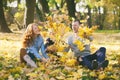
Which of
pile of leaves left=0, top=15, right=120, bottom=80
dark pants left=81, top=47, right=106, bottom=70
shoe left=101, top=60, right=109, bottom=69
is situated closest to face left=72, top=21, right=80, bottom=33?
pile of leaves left=0, top=15, right=120, bottom=80

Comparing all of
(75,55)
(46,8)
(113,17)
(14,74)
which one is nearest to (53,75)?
(14,74)

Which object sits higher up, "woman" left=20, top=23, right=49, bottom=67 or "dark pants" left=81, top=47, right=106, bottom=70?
"woman" left=20, top=23, right=49, bottom=67

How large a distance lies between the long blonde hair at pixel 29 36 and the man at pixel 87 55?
0.87 m

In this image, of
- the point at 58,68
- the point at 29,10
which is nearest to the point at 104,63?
the point at 58,68

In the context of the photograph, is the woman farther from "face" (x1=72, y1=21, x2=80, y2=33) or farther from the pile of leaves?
"face" (x1=72, y1=21, x2=80, y2=33)

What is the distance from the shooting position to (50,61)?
909 cm

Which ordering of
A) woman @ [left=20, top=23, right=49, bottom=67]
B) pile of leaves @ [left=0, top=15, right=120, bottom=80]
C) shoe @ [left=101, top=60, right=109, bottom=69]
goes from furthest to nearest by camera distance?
woman @ [left=20, top=23, right=49, bottom=67] < shoe @ [left=101, top=60, right=109, bottom=69] < pile of leaves @ [left=0, top=15, right=120, bottom=80]

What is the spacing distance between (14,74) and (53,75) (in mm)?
814

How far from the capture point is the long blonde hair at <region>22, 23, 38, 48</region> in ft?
28.8

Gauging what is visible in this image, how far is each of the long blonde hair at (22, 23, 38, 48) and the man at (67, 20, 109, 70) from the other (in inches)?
34.1

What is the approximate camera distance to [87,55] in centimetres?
873

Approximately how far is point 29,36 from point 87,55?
1.33 m

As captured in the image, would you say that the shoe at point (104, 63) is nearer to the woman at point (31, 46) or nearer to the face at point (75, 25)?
the face at point (75, 25)

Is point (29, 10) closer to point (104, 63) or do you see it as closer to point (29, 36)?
point (29, 36)
